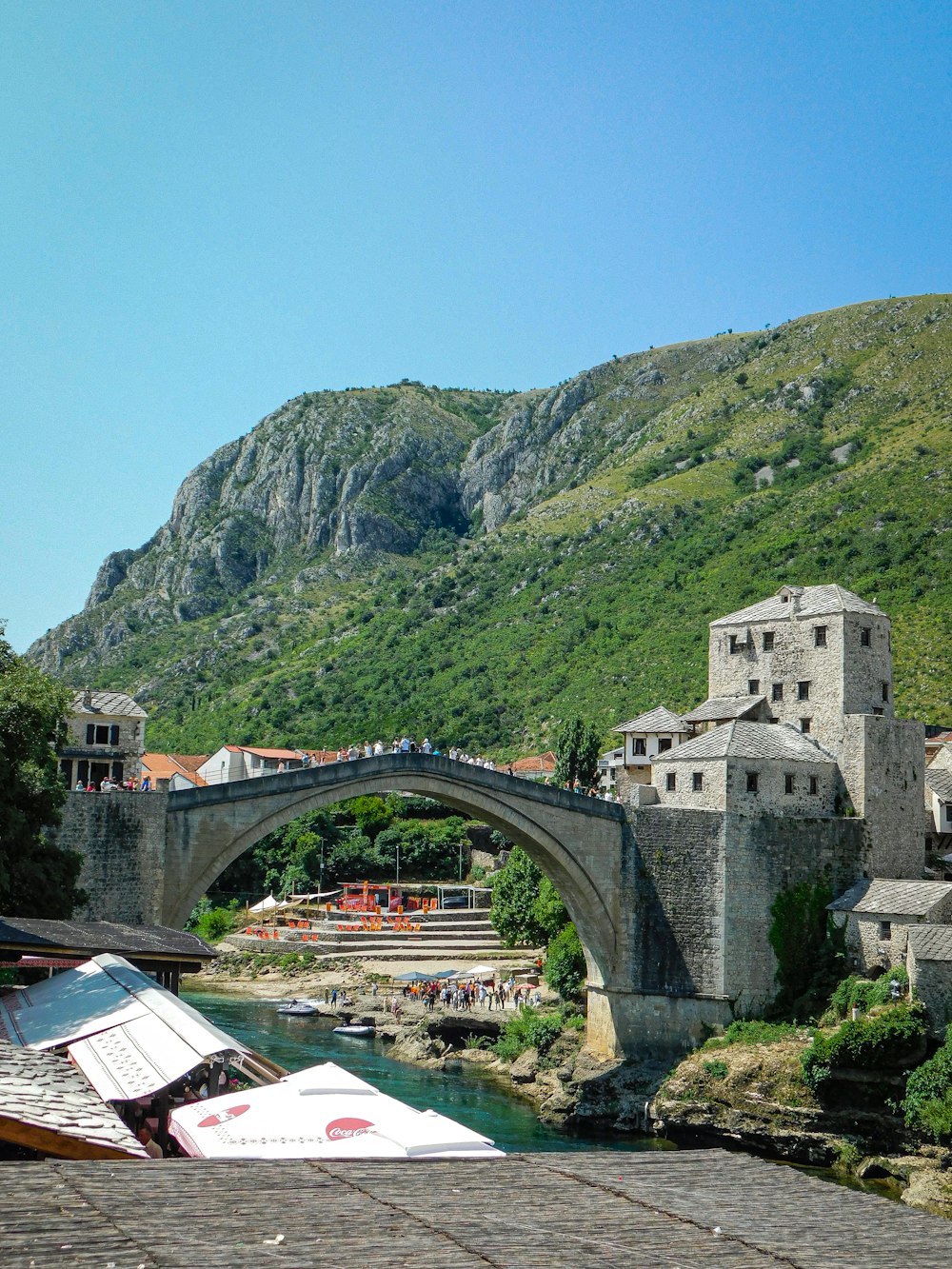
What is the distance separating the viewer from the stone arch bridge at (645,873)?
1486 inches

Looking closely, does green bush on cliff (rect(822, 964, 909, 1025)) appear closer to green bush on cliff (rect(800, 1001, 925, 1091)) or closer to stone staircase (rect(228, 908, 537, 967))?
green bush on cliff (rect(800, 1001, 925, 1091))

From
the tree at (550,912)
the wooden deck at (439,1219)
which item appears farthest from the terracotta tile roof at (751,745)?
the wooden deck at (439,1219)

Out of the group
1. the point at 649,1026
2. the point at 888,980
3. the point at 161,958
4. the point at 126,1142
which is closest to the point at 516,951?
the point at 649,1026

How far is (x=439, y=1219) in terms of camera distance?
8.65 meters

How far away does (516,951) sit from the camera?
5894 centimetres

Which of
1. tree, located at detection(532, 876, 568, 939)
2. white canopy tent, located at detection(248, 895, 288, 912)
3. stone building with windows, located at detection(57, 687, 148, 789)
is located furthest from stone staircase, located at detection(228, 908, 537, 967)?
stone building with windows, located at detection(57, 687, 148, 789)

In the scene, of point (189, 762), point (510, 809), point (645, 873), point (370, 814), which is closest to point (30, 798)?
point (510, 809)

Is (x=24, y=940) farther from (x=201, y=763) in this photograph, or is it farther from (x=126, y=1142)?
(x=201, y=763)

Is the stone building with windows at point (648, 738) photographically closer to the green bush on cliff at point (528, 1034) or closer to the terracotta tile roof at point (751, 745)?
the terracotta tile roof at point (751, 745)

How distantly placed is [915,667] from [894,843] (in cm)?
2352

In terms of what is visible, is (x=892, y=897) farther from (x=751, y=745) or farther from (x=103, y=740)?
(x=103, y=740)

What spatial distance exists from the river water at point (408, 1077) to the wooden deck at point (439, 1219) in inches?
808

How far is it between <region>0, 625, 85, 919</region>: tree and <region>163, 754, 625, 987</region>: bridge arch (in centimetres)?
605

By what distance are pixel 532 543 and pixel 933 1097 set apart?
78.3 meters
